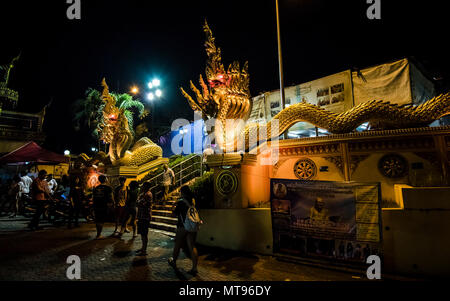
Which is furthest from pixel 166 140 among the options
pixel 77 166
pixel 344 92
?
pixel 344 92

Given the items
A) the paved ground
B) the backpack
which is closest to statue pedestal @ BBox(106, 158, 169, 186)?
the paved ground

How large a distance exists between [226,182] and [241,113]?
8.08ft

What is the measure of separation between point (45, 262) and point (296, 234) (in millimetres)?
5770

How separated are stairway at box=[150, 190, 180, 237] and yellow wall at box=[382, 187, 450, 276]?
6.48m

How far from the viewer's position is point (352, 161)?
273 inches

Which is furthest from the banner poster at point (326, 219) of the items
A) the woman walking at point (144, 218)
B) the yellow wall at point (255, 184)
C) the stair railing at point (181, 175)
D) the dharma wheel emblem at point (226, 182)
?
the stair railing at point (181, 175)

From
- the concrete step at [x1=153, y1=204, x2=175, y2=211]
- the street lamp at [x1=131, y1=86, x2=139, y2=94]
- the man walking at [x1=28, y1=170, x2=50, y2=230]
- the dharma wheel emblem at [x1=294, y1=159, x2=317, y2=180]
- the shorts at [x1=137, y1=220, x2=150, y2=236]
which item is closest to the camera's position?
the shorts at [x1=137, y1=220, x2=150, y2=236]

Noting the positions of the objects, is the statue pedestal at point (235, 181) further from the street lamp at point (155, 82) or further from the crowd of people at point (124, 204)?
the street lamp at point (155, 82)

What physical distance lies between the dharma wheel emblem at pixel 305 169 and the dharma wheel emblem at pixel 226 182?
229cm

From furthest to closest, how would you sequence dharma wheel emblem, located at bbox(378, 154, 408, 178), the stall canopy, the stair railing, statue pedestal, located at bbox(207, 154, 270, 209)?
the stall canopy
the stair railing
statue pedestal, located at bbox(207, 154, 270, 209)
dharma wheel emblem, located at bbox(378, 154, 408, 178)

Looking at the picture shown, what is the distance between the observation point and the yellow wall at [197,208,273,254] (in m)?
6.13

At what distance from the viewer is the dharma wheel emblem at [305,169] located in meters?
7.41

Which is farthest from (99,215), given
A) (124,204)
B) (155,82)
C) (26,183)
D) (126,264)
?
(155,82)

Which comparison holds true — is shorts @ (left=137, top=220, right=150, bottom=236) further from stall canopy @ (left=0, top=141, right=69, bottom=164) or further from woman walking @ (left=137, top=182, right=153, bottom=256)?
stall canopy @ (left=0, top=141, right=69, bottom=164)
